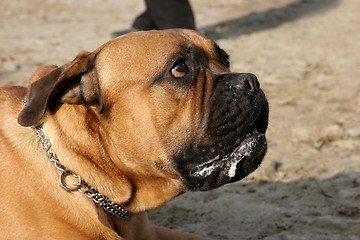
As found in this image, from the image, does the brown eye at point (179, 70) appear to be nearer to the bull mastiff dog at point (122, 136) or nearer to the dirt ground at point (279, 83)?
the bull mastiff dog at point (122, 136)

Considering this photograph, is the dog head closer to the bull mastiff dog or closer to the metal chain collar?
the bull mastiff dog

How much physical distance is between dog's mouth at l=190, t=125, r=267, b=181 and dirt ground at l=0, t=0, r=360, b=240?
1179 mm

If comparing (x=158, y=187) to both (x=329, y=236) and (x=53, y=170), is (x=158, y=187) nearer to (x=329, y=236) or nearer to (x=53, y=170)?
(x=53, y=170)

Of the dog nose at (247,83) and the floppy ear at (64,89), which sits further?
the dog nose at (247,83)

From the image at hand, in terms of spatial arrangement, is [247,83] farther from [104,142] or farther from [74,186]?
[74,186]

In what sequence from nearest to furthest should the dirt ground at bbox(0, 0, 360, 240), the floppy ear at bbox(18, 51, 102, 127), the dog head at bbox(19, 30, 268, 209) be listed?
the floppy ear at bbox(18, 51, 102, 127), the dog head at bbox(19, 30, 268, 209), the dirt ground at bbox(0, 0, 360, 240)

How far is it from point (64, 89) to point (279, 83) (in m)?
4.45

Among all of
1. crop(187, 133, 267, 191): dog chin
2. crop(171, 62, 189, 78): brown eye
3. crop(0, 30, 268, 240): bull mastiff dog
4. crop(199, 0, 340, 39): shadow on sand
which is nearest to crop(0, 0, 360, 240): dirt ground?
crop(199, 0, 340, 39): shadow on sand

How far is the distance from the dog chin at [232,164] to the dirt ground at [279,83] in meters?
1.16

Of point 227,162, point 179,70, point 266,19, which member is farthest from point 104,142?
point 266,19

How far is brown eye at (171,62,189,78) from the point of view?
2912 millimetres

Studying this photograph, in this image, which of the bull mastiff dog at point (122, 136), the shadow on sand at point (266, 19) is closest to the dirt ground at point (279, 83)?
the shadow on sand at point (266, 19)

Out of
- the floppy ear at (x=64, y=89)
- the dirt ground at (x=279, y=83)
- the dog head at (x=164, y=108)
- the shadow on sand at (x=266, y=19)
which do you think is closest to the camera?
the floppy ear at (x=64, y=89)

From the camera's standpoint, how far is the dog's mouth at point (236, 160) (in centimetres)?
290
